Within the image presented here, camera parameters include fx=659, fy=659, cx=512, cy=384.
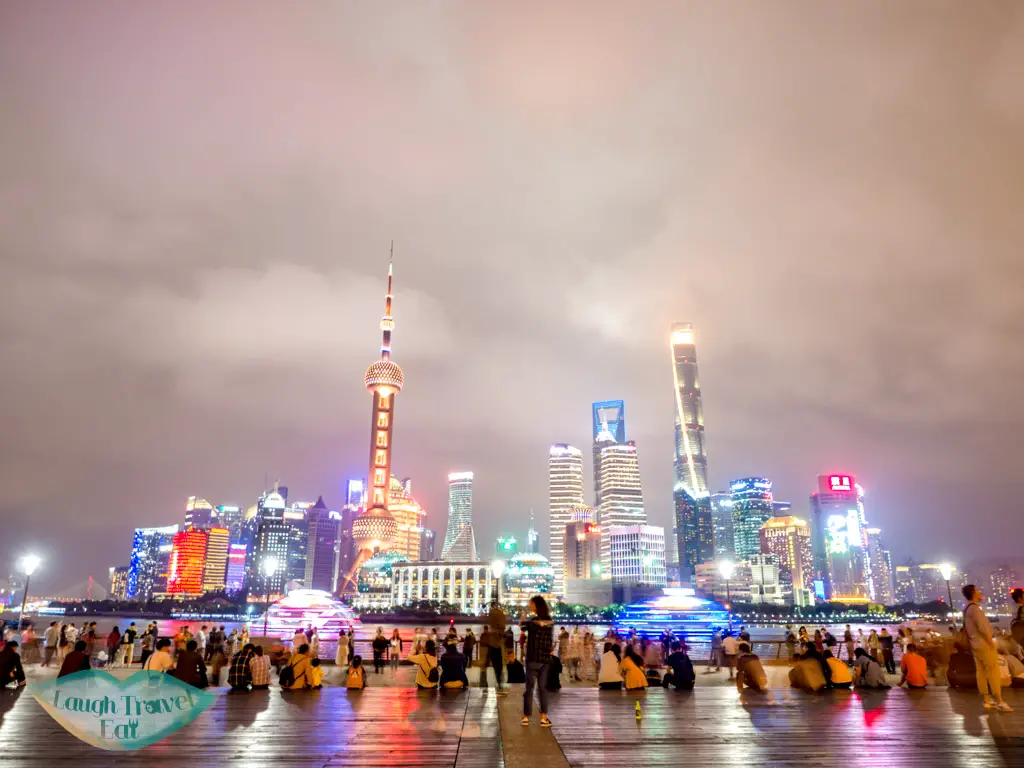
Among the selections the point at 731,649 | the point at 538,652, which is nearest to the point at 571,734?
the point at 538,652

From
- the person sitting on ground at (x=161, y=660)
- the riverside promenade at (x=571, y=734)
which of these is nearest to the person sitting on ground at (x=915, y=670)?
the riverside promenade at (x=571, y=734)

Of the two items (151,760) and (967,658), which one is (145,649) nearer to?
(151,760)

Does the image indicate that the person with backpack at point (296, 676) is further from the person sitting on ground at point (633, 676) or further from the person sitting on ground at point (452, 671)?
the person sitting on ground at point (633, 676)

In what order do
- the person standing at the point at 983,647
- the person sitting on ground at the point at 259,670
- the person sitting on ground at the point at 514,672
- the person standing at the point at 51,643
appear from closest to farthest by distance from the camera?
the person standing at the point at 983,647
the person sitting on ground at the point at 259,670
the person sitting on ground at the point at 514,672
the person standing at the point at 51,643

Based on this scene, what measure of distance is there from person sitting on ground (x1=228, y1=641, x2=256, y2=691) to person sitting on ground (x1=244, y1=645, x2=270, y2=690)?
3.6 inches

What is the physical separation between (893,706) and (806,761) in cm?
644

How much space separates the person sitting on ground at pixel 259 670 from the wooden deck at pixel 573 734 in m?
1.68

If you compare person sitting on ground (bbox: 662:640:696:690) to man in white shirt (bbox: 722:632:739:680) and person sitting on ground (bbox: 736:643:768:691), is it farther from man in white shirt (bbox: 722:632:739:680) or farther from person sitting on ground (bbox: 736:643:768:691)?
Answer: man in white shirt (bbox: 722:632:739:680)

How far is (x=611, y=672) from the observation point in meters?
16.8

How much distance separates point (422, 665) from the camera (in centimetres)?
1680

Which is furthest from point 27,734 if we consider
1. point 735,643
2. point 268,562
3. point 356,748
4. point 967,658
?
→ point 268,562

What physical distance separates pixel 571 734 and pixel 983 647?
27.7ft

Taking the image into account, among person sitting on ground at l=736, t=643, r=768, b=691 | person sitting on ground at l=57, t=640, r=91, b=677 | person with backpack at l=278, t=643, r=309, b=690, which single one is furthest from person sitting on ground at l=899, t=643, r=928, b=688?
person sitting on ground at l=57, t=640, r=91, b=677

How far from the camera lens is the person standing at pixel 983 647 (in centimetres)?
1237
